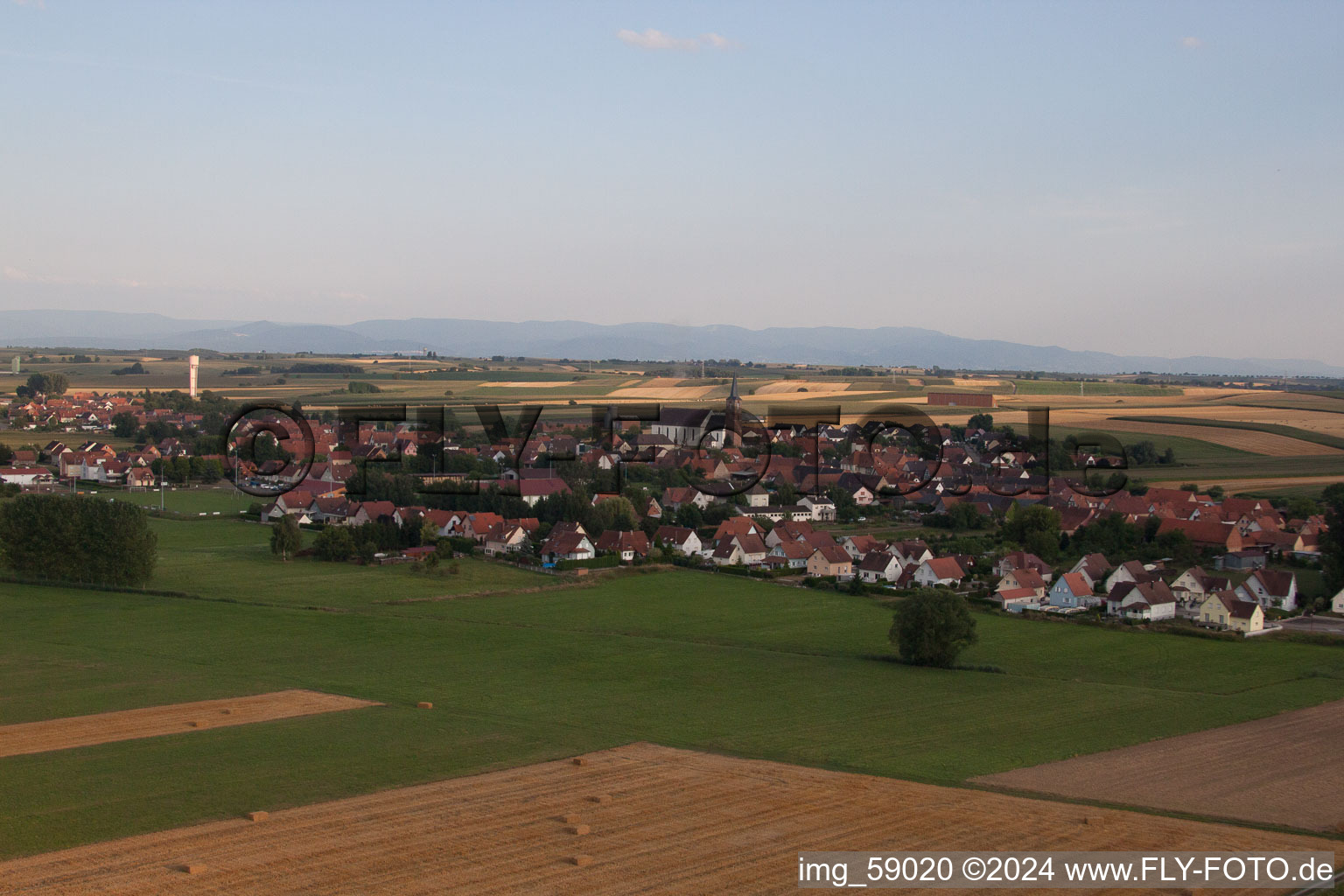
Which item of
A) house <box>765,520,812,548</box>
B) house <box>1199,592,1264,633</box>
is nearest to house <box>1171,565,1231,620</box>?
house <box>1199,592,1264,633</box>

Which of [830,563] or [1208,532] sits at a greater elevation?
[1208,532]

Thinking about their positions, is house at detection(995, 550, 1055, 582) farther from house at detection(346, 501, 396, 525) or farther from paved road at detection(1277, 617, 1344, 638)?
house at detection(346, 501, 396, 525)

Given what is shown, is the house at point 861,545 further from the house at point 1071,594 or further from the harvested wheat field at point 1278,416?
the harvested wheat field at point 1278,416

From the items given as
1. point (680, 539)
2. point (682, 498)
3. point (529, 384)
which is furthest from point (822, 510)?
point (529, 384)

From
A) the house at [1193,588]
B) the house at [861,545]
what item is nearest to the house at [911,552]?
the house at [861,545]

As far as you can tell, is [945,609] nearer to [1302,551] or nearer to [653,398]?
[1302,551]

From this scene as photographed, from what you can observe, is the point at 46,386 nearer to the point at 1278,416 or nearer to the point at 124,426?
the point at 124,426
